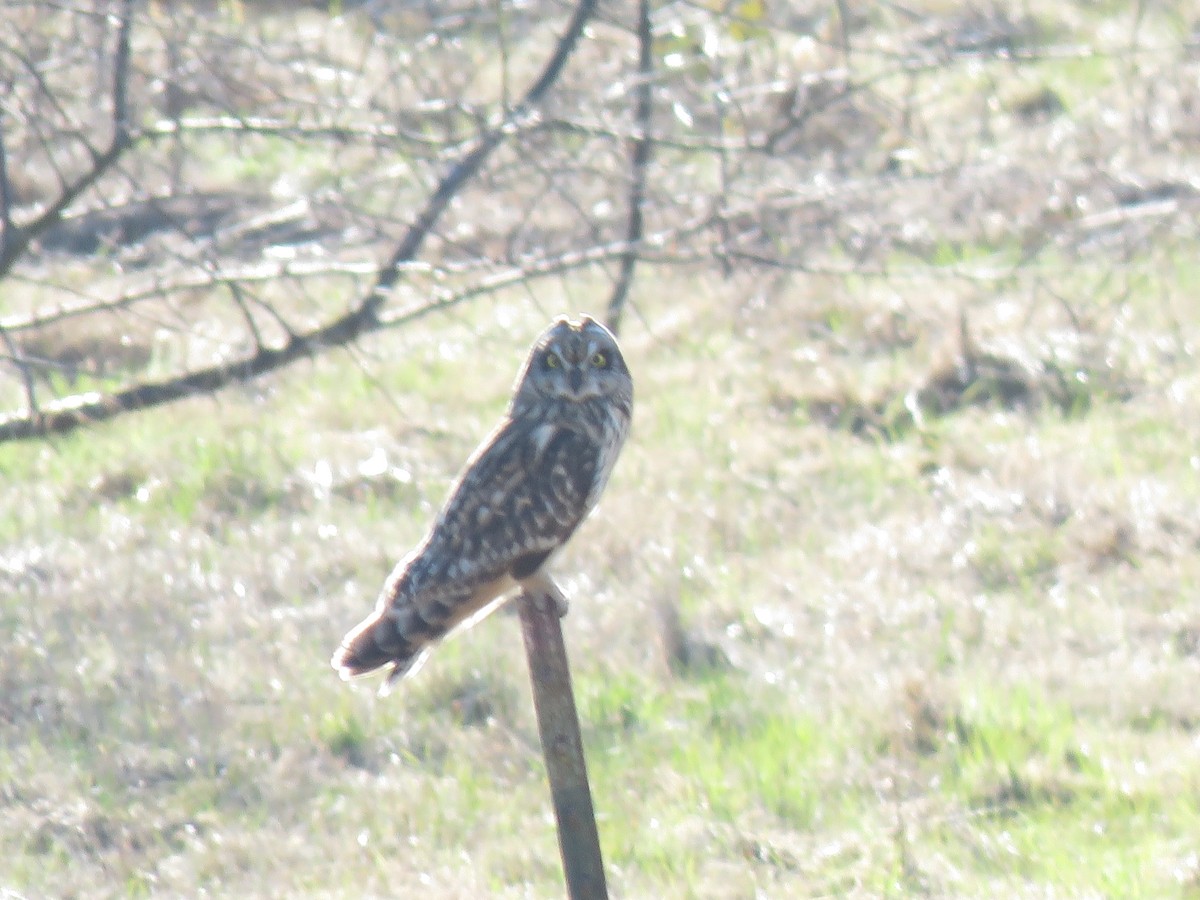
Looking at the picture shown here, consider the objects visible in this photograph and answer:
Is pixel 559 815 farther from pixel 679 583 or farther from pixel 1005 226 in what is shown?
pixel 1005 226

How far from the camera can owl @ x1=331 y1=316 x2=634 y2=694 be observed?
386 cm

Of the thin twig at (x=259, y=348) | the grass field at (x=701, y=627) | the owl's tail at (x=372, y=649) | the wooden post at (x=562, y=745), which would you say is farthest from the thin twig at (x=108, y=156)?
the wooden post at (x=562, y=745)

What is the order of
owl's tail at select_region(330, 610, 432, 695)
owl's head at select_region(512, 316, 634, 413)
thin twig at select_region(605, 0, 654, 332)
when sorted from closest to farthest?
1. owl's tail at select_region(330, 610, 432, 695)
2. owl's head at select_region(512, 316, 634, 413)
3. thin twig at select_region(605, 0, 654, 332)

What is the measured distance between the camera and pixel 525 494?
4012mm

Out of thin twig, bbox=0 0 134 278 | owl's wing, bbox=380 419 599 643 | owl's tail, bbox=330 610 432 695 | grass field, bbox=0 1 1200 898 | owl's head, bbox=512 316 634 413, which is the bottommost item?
grass field, bbox=0 1 1200 898

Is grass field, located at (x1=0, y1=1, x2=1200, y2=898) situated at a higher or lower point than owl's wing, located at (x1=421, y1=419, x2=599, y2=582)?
lower

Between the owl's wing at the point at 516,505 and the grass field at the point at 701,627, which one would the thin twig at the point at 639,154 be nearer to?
the grass field at the point at 701,627

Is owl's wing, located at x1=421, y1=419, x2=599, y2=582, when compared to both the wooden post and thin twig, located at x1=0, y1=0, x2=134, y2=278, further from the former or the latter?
thin twig, located at x1=0, y1=0, x2=134, y2=278

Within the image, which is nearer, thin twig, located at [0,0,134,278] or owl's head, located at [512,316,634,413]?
owl's head, located at [512,316,634,413]

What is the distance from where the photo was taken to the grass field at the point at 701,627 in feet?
14.6

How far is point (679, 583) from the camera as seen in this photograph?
5.89 meters

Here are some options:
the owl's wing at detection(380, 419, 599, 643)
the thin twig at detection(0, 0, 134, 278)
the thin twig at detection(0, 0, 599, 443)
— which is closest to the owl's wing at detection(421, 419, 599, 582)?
the owl's wing at detection(380, 419, 599, 643)

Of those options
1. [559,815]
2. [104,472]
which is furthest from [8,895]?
[104,472]

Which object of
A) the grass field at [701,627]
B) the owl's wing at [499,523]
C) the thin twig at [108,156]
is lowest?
the grass field at [701,627]
